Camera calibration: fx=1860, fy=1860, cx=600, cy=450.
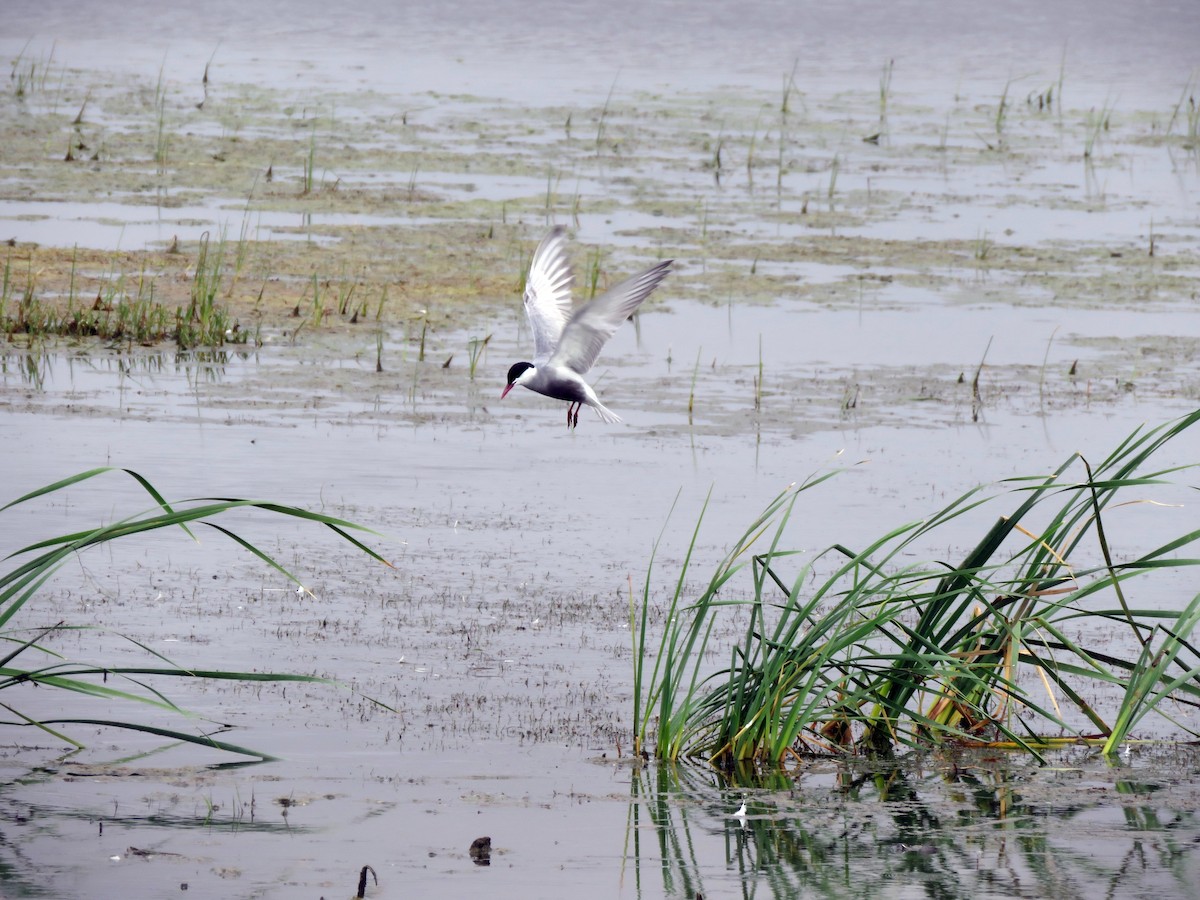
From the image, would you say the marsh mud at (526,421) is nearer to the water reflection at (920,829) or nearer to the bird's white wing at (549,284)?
the water reflection at (920,829)

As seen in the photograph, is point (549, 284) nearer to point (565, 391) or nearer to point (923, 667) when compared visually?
point (565, 391)

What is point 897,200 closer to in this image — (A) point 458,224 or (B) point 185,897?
(A) point 458,224

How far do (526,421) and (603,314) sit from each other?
11.2 feet

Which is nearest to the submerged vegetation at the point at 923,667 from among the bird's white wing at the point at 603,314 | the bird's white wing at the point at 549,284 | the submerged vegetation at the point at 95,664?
the submerged vegetation at the point at 95,664

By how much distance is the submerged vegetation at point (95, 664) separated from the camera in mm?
4453

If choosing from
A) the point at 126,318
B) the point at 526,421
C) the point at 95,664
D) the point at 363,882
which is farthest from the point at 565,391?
the point at 126,318

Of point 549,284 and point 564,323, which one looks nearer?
point 564,323

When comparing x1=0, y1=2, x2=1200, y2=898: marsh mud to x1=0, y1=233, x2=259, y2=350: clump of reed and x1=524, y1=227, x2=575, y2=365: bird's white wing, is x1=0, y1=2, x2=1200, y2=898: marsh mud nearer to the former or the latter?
x1=0, y1=233, x2=259, y2=350: clump of reed

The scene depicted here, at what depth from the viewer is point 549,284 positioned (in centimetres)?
742

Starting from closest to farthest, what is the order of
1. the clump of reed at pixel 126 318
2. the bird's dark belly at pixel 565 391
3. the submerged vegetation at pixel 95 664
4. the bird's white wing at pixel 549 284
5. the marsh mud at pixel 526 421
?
the submerged vegetation at pixel 95 664 → the marsh mud at pixel 526 421 → the bird's dark belly at pixel 565 391 → the bird's white wing at pixel 549 284 → the clump of reed at pixel 126 318

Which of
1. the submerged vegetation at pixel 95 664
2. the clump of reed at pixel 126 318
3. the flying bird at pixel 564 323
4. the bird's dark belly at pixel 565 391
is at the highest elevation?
the clump of reed at pixel 126 318

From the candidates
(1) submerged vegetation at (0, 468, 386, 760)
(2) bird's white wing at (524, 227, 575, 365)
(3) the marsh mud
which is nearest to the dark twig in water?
(3) the marsh mud

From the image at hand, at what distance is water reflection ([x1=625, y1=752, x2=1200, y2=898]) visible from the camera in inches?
178

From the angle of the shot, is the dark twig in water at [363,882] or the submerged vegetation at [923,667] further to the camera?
the submerged vegetation at [923,667]
